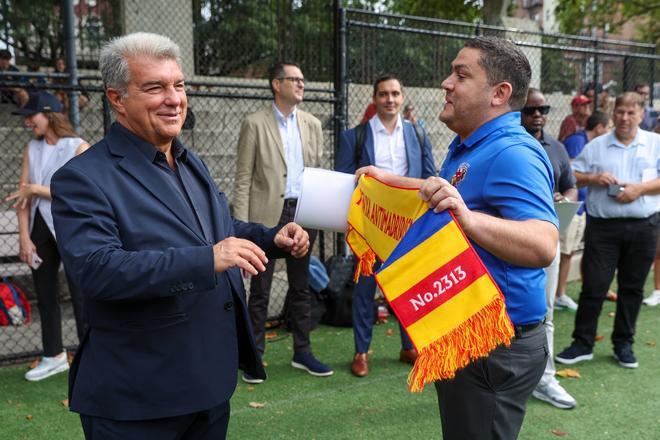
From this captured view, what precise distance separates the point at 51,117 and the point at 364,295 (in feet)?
8.70

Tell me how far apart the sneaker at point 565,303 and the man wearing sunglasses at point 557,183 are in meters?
2.36

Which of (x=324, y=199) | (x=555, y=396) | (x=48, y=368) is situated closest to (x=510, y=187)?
(x=324, y=199)

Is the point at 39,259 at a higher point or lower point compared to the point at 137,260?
lower

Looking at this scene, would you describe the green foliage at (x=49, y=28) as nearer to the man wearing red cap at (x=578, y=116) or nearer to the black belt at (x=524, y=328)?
the man wearing red cap at (x=578, y=116)

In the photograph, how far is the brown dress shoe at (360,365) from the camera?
186 inches

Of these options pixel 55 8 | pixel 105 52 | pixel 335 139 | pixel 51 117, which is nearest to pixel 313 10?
pixel 55 8

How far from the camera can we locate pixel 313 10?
12578 millimetres

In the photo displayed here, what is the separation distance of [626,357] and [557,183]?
1.59 metres

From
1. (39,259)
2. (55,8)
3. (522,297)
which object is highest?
(55,8)

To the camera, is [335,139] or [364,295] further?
[335,139]

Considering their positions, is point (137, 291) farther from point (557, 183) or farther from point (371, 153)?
point (557, 183)

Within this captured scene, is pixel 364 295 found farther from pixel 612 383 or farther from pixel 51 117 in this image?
pixel 51 117

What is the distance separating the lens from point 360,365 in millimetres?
4742

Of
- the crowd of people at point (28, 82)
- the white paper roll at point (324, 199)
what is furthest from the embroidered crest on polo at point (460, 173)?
the crowd of people at point (28, 82)
